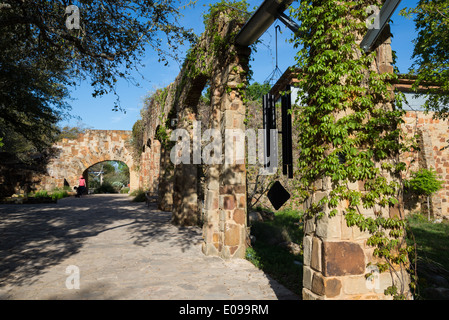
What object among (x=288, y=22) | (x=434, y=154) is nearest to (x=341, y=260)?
(x=288, y=22)

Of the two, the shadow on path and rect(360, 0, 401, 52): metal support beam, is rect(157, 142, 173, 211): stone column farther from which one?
rect(360, 0, 401, 52): metal support beam

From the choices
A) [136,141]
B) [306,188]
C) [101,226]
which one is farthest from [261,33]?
[136,141]

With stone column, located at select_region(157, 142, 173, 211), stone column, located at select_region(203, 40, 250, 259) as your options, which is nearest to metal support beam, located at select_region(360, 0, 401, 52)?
stone column, located at select_region(203, 40, 250, 259)

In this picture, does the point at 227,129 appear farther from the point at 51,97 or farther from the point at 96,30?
the point at 51,97

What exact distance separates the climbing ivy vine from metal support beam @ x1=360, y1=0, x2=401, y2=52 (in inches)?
2.6

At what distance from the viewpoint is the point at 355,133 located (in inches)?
102

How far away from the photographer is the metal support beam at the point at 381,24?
2322 mm

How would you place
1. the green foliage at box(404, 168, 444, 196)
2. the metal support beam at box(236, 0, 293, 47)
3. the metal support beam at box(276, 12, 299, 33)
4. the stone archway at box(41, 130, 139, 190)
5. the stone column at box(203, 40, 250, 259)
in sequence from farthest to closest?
1. the stone archway at box(41, 130, 139, 190)
2. the green foliage at box(404, 168, 444, 196)
3. the stone column at box(203, 40, 250, 259)
4. the metal support beam at box(236, 0, 293, 47)
5. the metal support beam at box(276, 12, 299, 33)

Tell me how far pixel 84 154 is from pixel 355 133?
63.1ft

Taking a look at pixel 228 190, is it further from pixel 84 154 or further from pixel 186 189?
pixel 84 154

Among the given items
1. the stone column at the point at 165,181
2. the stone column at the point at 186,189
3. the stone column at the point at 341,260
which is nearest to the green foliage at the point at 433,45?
the stone column at the point at 341,260

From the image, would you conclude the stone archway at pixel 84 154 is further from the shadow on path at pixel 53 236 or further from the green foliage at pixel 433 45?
the green foliage at pixel 433 45

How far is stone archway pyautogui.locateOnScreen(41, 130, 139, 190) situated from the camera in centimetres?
1786

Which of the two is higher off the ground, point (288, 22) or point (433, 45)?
point (433, 45)
